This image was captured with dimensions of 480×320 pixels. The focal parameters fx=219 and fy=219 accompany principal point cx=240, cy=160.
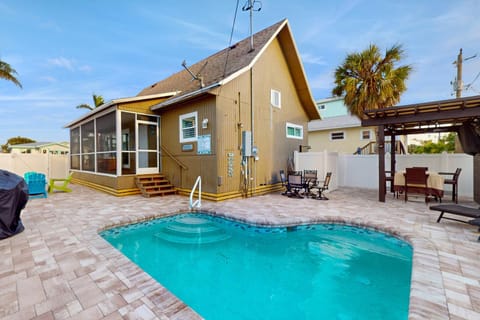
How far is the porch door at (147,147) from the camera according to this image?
934 cm

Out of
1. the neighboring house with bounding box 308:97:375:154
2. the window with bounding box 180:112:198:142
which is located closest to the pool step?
the window with bounding box 180:112:198:142

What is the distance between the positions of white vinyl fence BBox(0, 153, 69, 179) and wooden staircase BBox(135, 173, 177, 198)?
9.83 metres

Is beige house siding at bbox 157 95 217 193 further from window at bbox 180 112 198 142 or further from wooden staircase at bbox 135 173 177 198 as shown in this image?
wooden staircase at bbox 135 173 177 198

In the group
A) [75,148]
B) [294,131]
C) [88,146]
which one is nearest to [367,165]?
[294,131]

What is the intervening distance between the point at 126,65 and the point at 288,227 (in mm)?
16584

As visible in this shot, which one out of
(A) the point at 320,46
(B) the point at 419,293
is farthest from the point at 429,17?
(B) the point at 419,293

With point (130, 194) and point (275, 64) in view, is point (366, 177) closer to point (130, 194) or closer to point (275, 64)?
point (275, 64)

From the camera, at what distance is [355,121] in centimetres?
1611

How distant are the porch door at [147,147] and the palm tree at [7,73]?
13131mm

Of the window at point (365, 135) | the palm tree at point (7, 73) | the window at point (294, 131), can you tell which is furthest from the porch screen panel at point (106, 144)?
the window at point (365, 135)

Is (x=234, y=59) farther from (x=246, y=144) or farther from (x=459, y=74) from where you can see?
(x=459, y=74)

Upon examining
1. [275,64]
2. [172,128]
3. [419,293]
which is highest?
[275,64]

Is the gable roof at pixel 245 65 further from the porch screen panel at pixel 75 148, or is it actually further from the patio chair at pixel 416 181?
the porch screen panel at pixel 75 148

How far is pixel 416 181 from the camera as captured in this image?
24.0 ft
